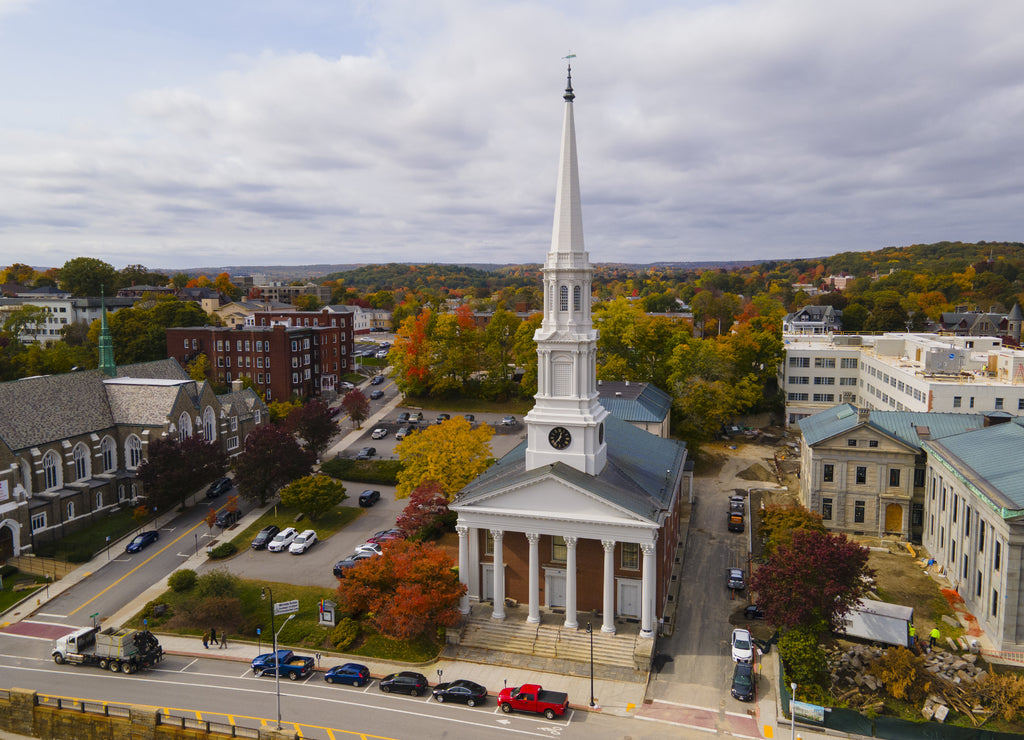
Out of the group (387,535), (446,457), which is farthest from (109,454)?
(446,457)

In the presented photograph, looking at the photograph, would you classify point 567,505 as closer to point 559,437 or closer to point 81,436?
point 559,437

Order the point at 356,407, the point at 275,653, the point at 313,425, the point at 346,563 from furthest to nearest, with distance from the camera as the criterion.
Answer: the point at 356,407, the point at 313,425, the point at 346,563, the point at 275,653

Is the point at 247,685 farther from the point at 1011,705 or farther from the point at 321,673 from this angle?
the point at 1011,705

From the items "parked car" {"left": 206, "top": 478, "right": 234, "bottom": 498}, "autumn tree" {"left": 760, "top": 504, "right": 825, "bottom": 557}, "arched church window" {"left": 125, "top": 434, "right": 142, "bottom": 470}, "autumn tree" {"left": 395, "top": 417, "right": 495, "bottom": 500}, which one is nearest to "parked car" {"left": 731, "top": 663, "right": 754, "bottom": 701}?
"autumn tree" {"left": 760, "top": 504, "right": 825, "bottom": 557}

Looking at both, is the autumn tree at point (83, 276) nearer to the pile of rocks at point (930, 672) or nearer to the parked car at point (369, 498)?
the parked car at point (369, 498)

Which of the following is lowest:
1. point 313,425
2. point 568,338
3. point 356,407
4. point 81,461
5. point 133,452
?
point 133,452

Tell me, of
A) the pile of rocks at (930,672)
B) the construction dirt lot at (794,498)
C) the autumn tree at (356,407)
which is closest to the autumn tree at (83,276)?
the autumn tree at (356,407)
